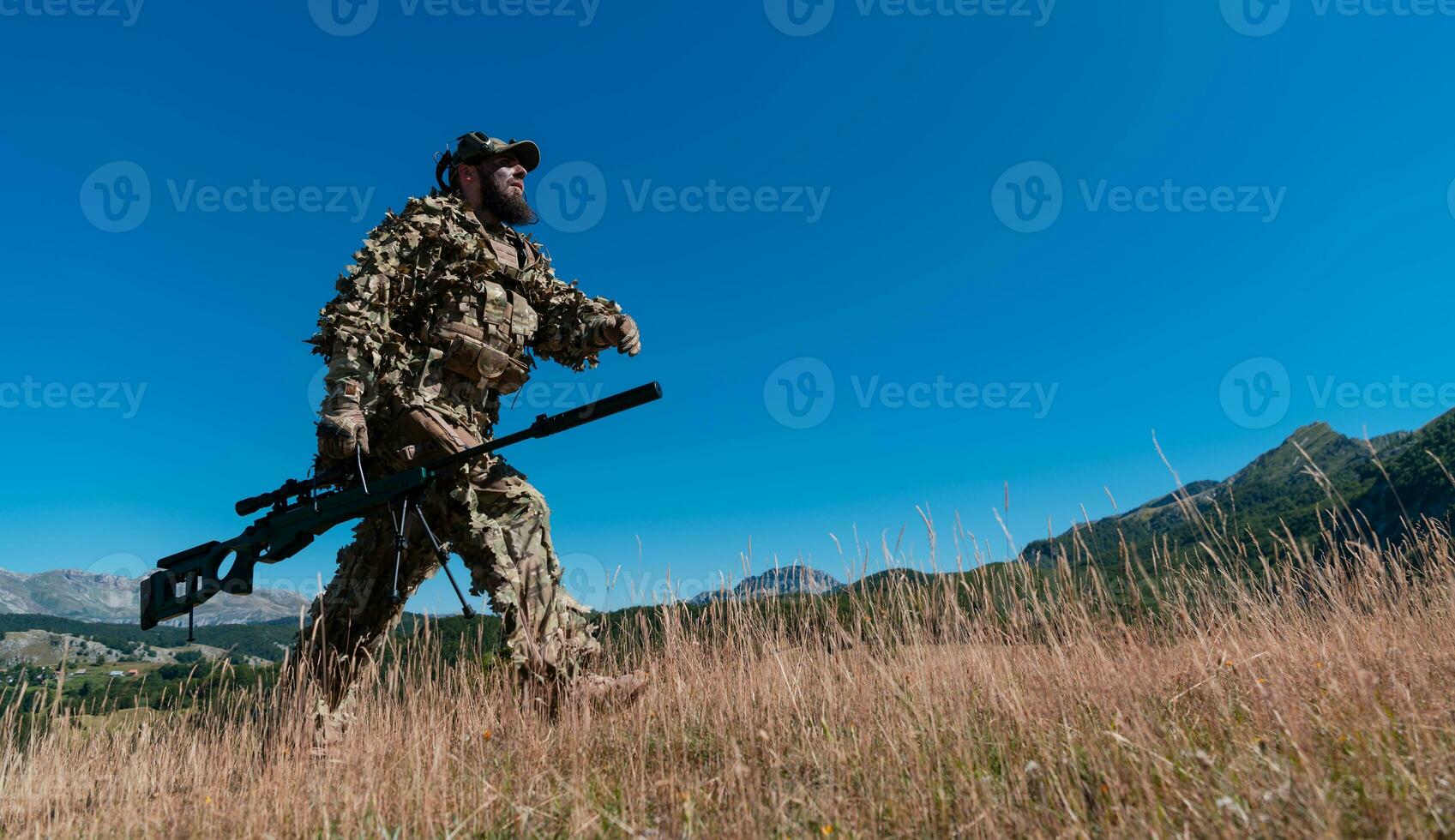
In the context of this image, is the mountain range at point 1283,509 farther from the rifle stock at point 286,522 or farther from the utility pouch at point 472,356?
the utility pouch at point 472,356

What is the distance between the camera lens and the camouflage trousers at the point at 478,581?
3.95m

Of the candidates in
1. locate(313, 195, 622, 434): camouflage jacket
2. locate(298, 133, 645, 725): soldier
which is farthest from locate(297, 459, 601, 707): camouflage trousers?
locate(313, 195, 622, 434): camouflage jacket

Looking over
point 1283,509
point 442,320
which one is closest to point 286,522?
point 442,320

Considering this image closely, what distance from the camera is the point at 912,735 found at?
8.75ft

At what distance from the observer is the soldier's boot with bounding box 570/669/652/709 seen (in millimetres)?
3777

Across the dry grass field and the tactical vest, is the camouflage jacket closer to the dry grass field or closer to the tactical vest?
the tactical vest

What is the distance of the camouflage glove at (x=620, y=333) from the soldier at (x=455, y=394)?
0.05 ft

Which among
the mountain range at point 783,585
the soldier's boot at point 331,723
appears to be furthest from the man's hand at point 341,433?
the mountain range at point 783,585

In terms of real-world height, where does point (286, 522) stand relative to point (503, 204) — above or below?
below

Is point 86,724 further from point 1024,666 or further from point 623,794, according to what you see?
point 1024,666

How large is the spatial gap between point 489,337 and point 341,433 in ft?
4.20

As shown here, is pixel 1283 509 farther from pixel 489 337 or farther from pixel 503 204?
pixel 489 337

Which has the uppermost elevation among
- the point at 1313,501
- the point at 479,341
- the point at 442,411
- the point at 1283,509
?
the point at 1283,509

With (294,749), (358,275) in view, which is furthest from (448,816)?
(358,275)
